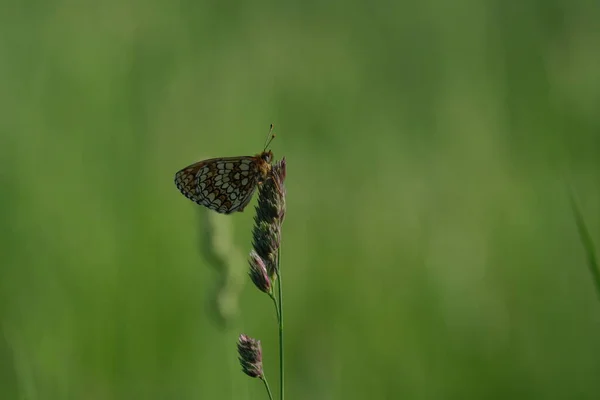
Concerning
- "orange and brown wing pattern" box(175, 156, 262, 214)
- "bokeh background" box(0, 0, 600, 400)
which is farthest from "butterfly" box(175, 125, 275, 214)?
"bokeh background" box(0, 0, 600, 400)

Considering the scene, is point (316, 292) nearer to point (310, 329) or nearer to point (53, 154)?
point (310, 329)

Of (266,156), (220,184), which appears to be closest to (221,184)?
(220,184)

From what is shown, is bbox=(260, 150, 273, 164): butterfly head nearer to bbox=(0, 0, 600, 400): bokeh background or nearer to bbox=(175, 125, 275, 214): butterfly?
bbox=(175, 125, 275, 214): butterfly

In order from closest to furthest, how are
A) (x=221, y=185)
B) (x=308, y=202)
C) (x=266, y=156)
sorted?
(x=266, y=156) → (x=221, y=185) → (x=308, y=202)

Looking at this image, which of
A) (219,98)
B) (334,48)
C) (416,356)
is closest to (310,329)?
(416,356)

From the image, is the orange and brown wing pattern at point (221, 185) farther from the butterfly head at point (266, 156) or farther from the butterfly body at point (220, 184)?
the butterfly head at point (266, 156)

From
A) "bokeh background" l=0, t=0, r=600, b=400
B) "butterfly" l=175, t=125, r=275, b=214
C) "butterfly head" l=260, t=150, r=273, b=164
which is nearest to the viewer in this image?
"butterfly head" l=260, t=150, r=273, b=164

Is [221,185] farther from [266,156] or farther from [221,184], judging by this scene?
[266,156]
